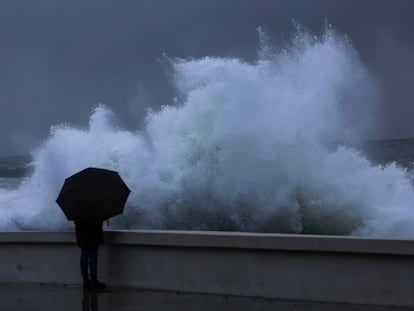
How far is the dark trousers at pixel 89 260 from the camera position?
693cm

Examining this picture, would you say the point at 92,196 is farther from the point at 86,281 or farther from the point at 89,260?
the point at 86,281

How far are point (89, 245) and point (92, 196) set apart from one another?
1.68ft

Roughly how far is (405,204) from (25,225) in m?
7.86

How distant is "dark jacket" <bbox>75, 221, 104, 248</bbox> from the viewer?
22.6 ft

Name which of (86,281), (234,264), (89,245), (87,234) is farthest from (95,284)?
(234,264)

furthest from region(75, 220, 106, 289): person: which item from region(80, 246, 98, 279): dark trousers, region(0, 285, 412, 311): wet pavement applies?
region(0, 285, 412, 311): wet pavement

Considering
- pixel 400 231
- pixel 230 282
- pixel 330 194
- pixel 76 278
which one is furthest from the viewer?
pixel 330 194

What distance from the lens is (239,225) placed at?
12117mm

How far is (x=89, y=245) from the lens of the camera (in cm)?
689

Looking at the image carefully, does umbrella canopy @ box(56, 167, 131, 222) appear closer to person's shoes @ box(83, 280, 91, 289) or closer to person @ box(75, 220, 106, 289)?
person @ box(75, 220, 106, 289)

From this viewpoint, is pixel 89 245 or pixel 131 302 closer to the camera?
pixel 131 302

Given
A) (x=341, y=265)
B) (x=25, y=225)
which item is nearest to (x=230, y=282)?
(x=341, y=265)

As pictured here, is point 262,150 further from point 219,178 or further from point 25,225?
point 25,225

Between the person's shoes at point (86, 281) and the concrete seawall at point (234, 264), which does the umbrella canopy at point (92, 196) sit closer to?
the concrete seawall at point (234, 264)
